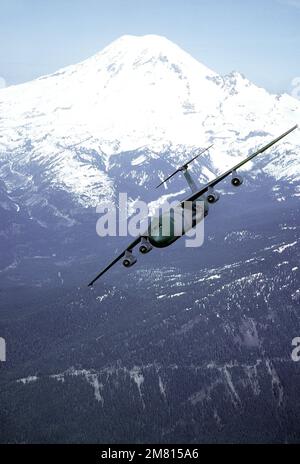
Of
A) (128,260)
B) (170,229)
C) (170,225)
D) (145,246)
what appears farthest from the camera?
(128,260)

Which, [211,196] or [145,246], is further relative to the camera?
[211,196]

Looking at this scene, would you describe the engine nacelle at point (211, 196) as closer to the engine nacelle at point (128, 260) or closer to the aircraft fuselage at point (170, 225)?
the aircraft fuselage at point (170, 225)

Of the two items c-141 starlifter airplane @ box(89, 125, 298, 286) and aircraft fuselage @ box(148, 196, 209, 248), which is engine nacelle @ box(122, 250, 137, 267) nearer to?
c-141 starlifter airplane @ box(89, 125, 298, 286)

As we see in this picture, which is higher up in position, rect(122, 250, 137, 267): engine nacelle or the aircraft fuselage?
the aircraft fuselage

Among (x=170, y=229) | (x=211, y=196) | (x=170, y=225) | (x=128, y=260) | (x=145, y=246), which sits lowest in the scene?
(x=128, y=260)

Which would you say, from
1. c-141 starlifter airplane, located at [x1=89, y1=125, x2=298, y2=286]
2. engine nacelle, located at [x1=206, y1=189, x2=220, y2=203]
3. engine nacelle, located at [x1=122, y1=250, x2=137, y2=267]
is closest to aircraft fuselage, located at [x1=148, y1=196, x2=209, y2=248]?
c-141 starlifter airplane, located at [x1=89, y1=125, x2=298, y2=286]

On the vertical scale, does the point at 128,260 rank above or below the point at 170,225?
below

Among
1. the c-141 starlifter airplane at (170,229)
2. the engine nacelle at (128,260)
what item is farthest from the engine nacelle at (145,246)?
the engine nacelle at (128,260)

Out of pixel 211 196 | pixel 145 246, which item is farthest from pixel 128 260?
pixel 211 196

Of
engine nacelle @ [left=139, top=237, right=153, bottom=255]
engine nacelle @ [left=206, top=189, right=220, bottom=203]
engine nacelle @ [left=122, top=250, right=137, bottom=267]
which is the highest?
engine nacelle @ [left=206, top=189, right=220, bottom=203]

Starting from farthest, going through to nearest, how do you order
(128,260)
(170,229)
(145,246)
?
(128,260) → (170,229) → (145,246)

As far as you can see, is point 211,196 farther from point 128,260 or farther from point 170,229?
point 128,260
